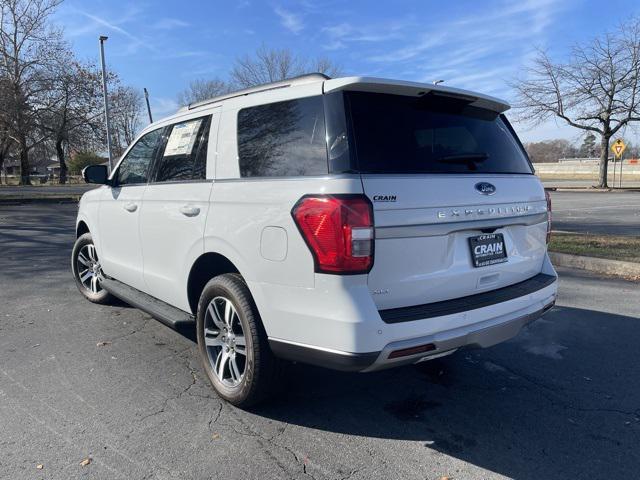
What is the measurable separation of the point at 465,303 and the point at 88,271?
4.63 metres

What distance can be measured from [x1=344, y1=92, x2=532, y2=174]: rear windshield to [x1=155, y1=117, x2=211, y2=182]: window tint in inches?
53.3

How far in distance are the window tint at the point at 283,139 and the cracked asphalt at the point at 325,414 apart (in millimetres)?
1476

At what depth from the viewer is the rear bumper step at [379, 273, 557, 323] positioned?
2.58 m

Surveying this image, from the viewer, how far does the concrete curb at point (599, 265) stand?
702 centimetres

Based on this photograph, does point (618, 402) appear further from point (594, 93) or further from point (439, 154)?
point (594, 93)

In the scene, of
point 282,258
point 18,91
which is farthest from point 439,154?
point 18,91

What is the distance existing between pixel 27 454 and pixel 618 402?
3.69m

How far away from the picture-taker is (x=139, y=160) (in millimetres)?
4578

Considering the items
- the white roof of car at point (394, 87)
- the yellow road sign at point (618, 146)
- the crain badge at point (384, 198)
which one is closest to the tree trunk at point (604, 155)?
the yellow road sign at point (618, 146)

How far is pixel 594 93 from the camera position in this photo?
29469mm

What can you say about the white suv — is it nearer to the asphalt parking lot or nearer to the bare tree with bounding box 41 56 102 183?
the asphalt parking lot

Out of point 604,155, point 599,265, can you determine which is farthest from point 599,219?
point 604,155

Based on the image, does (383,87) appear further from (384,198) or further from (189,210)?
(189,210)

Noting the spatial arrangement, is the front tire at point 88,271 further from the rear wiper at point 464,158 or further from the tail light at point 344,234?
the rear wiper at point 464,158
